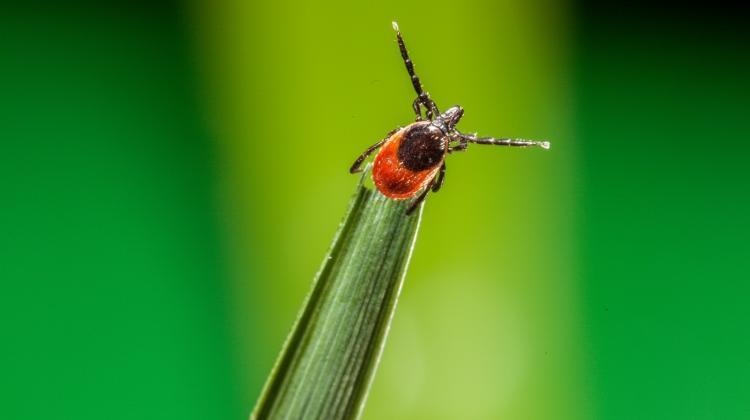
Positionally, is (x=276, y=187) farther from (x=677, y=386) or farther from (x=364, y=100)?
(x=677, y=386)

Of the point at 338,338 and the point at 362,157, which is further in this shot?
the point at 362,157

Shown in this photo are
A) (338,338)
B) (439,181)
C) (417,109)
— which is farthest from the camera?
(417,109)

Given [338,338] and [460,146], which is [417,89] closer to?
[460,146]

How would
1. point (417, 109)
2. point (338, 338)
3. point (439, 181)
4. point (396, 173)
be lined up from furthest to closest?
1. point (417, 109)
2. point (439, 181)
3. point (396, 173)
4. point (338, 338)

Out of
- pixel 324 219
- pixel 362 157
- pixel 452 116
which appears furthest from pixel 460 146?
pixel 324 219

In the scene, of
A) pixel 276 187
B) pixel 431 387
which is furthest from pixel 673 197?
pixel 276 187

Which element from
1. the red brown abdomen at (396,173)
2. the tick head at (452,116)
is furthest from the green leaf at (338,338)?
the tick head at (452,116)

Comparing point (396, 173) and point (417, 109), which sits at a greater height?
point (417, 109)
